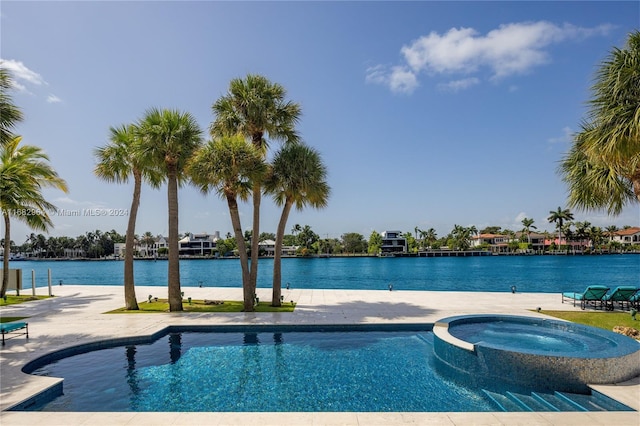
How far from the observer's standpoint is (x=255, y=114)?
15875 mm

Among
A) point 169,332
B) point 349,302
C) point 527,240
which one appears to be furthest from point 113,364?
point 527,240

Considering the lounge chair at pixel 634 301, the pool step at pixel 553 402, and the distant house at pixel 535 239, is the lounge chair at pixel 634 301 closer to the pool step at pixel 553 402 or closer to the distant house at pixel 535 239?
the pool step at pixel 553 402

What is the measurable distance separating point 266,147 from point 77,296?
15033mm

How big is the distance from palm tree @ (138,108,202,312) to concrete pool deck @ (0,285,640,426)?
2.45 m

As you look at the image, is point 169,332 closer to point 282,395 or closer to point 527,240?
point 282,395

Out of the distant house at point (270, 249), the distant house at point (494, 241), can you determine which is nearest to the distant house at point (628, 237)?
the distant house at point (494, 241)

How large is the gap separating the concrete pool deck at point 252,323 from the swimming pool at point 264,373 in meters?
0.60

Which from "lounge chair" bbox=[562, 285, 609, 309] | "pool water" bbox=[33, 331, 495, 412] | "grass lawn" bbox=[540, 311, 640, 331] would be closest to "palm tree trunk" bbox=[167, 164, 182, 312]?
"pool water" bbox=[33, 331, 495, 412]

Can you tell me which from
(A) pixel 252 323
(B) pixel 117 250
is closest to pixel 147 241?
(B) pixel 117 250

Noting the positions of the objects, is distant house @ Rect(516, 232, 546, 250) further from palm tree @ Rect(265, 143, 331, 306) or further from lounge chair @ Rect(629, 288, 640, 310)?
palm tree @ Rect(265, 143, 331, 306)

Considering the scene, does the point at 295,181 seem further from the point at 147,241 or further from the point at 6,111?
the point at 147,241

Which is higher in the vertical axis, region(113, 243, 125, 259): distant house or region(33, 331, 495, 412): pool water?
region(113, 243, 125, 259): distant house

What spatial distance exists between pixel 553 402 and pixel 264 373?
6.59 meters

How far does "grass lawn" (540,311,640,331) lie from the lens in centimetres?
1299
